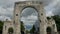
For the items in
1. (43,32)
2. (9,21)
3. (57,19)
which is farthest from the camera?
(57,19)

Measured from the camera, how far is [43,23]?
35094 mm

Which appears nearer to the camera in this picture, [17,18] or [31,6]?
[17,18]

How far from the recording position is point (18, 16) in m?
35.2

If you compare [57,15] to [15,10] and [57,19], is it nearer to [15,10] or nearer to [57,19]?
[57,19]

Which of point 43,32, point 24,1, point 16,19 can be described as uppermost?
point 24,1

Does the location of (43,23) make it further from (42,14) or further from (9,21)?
(9,21)

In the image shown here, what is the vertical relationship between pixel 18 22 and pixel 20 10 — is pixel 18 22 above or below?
below

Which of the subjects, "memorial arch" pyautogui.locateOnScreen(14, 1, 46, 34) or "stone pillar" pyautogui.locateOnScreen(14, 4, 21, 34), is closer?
"stone pillar" pyautogui.locateOnScreen(14, 4, 21, 34)

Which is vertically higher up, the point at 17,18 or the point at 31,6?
the point at 31,6

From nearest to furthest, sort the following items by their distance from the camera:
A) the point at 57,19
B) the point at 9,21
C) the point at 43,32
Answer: the point at 43,32 → the point at 9,21 → the point at 57,19

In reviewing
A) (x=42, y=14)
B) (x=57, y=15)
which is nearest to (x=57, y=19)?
(x=57, y=15)

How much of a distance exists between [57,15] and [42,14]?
30.7 m

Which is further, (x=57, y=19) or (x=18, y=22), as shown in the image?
(x=57, y=19)

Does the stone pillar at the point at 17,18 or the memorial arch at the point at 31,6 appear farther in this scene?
the memorial arch at the point at 31,6
